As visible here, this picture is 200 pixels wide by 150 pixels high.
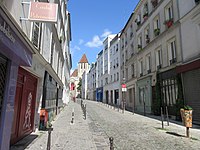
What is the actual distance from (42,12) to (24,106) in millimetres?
3650

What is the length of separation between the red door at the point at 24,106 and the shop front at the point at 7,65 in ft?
4.15

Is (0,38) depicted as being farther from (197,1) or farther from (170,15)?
(170,15)

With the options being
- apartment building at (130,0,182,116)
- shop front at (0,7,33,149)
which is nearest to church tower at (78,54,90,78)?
apartment building at (130,0,182,116)

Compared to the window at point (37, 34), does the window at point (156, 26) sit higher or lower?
higher

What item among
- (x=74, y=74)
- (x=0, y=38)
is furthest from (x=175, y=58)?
(x=74, y=74)

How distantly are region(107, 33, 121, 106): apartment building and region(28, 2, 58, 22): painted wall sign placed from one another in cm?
2650

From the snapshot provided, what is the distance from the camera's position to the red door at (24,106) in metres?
5.67

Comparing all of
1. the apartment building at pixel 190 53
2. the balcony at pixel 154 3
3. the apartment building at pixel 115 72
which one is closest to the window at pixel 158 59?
the apartment building at pixel 190 53

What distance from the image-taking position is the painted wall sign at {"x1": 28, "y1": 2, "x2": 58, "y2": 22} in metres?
5.02

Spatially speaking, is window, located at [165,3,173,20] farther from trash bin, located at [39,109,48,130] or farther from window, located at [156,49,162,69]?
trash bin, located at [39,109,48,130]

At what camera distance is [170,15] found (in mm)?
14438

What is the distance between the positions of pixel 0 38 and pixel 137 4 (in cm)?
2173

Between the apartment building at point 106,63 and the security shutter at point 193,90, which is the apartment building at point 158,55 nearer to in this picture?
the security shutter at point 193,90

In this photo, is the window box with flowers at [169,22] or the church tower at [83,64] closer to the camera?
the window box with flowers at [169,22]
